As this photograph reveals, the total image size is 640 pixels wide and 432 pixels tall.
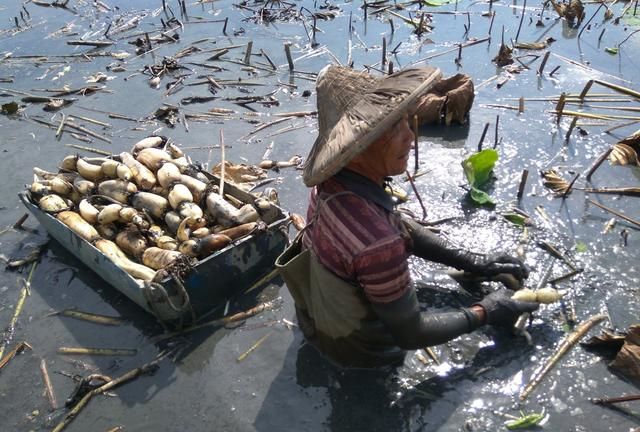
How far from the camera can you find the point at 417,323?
279cm

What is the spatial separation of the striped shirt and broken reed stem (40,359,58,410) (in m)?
2.11

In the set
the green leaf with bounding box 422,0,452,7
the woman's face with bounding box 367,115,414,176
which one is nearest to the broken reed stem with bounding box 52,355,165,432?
the woman's face with bounding box 367,115,414,176

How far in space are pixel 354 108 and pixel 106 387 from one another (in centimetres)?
242

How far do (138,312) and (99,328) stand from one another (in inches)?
11.6

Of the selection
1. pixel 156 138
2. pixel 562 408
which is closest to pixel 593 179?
pixel 562 408

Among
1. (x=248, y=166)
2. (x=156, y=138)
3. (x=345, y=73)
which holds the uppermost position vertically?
(x=345, y=73)

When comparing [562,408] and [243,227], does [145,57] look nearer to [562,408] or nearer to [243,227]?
[243,227]

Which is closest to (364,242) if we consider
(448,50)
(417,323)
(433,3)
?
(417,323)

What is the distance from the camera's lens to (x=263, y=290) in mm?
4039

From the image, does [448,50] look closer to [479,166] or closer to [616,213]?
[479,166]

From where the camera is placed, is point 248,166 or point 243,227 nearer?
point 243,227

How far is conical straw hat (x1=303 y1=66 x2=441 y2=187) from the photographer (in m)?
2.39

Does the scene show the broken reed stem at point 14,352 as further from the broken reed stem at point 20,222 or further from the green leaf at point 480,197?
the green leaf at point 480,197

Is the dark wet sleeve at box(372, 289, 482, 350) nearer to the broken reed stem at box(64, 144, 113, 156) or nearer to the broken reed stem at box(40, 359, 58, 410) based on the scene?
the broken reed stem at box(40, 359, 58, 410)
